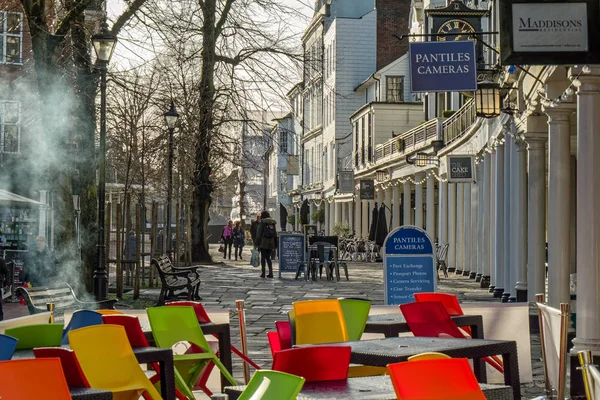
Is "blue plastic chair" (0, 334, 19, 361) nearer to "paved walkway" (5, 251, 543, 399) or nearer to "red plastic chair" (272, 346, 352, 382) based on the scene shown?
"red plastic chair" (272, 346, 352, 382)

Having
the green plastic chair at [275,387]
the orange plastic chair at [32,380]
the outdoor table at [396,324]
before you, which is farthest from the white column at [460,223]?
the green plastic chair at [275,387]

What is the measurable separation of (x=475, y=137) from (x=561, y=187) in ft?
47.4

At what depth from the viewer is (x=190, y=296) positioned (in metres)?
20.6

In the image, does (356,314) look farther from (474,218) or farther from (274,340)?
(474,218)

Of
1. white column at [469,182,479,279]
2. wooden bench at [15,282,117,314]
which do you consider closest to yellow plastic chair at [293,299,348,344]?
wooden bench at [15,282,117,314]

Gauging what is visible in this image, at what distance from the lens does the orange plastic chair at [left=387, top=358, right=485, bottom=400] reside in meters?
4.45

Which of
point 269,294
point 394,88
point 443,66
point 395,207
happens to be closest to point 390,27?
point 394,88

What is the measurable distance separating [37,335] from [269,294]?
55.0 feet

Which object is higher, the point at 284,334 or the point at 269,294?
the point at 284,334

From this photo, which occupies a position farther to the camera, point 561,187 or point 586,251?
point 561,187

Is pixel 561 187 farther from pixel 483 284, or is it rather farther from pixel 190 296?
pixel 483 284

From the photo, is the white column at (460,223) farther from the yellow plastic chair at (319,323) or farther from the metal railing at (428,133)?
the yellow plastic chair at (319,323)

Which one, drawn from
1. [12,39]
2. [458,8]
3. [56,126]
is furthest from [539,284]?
[12,39]

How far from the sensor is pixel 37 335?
695cm
